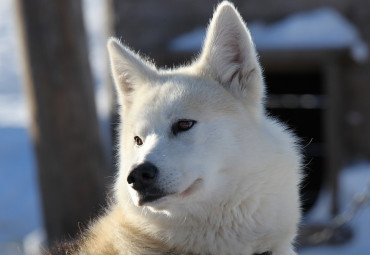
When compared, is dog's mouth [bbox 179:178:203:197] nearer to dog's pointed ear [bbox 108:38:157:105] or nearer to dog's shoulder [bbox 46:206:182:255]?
dog's shoulder [bbox 46:206:182:255]

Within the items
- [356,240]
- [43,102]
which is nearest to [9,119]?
[43,102]

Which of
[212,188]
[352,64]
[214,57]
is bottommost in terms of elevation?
[352,64]

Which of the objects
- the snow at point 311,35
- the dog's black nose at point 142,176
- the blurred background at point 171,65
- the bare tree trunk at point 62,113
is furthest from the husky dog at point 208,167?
the snow at point 311,35

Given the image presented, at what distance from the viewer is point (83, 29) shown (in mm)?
6891

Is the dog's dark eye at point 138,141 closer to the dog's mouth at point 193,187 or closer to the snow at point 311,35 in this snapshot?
the dog's mouth at point 193,187

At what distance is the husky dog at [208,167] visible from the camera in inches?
100

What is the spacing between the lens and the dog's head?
2.51m

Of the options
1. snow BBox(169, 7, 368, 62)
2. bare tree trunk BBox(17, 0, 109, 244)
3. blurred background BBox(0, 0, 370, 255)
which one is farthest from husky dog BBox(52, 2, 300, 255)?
snow BBox(169, 7, 368, 62)

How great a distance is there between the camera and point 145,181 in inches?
96.1

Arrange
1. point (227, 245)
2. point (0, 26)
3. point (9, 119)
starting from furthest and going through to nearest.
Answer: point (0, 26) < point (9, 119) < point (227, 245)

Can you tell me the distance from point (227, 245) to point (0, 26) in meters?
28.7

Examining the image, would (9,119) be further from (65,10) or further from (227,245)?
(227,245)

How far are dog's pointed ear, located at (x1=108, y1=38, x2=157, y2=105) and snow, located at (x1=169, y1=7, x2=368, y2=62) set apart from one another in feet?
16.9

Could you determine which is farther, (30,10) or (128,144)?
(30,10)
